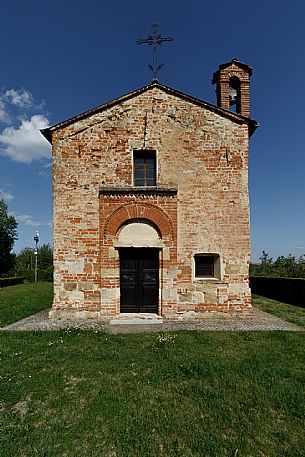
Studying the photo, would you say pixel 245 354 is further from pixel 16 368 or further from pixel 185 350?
pixel 16 368

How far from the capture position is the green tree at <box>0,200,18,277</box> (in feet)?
120

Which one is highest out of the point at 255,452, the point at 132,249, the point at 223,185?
the point at 223,185

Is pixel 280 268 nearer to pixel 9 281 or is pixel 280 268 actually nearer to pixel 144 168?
pixel 144 168

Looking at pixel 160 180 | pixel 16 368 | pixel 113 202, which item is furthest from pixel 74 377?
pixel 160 180

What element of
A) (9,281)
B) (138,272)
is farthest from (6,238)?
(138,272)

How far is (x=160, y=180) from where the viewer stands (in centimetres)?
913

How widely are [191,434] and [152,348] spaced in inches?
109

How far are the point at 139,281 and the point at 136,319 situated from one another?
127cm

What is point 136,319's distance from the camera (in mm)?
8719

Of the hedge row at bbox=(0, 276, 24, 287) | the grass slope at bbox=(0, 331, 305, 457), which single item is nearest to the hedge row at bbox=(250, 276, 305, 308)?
the grass slope at bbox=(0, 331, 305, 457)

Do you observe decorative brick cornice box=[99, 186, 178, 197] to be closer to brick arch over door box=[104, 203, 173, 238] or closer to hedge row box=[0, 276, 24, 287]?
brick arch over door box=[104, 203, 173, 238]

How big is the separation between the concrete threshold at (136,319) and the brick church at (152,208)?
0.21 metres

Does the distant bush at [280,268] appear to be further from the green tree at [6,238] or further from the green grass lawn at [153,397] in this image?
the green tree at [6,238]

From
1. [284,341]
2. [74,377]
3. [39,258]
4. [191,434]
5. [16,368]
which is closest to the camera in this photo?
[191,434]
